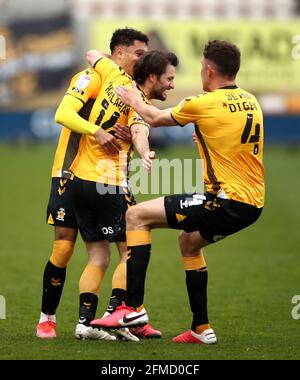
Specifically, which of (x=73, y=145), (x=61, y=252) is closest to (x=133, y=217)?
(x=61, y=252)

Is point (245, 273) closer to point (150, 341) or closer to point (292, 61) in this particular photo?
point (150, 341)

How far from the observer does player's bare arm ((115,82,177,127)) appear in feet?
23.9

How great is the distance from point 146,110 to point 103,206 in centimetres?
94

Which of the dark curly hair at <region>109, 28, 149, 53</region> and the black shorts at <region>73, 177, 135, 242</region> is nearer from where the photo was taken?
the black shorts at <region>73, 177, 135, 242</region>

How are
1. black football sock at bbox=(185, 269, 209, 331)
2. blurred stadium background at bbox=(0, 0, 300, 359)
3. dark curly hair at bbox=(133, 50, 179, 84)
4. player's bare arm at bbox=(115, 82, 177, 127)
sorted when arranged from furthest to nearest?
1. blurred stadium background at bbox=(0, 0, 300, 359)
2. black football sock at bbox=(185, 269, 209, 331)
3. dark curly hair at bbox=(133, 50, 179, 84)
4. player's bare arm at bbox=(115, 82, 177, 127)

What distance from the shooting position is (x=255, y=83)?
3756 centimetres

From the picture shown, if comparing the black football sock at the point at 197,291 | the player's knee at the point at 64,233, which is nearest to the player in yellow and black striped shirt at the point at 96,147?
the player's knee at the point at 64,233

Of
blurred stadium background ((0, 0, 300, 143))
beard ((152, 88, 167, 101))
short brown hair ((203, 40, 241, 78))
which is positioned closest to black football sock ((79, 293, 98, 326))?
beard ((152, 88, 167, 101))

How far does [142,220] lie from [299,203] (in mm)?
12415

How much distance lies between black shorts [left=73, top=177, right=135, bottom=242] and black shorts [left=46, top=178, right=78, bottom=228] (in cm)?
8

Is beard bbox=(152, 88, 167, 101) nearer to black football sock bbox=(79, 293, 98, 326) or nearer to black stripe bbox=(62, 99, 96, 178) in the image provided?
black stripe bbox=(62, 99, 96, 178)

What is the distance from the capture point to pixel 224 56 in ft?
23.5

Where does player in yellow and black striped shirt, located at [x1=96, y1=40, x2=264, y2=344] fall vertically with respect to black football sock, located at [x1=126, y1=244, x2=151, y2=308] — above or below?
above

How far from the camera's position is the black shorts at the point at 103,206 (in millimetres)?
7750
